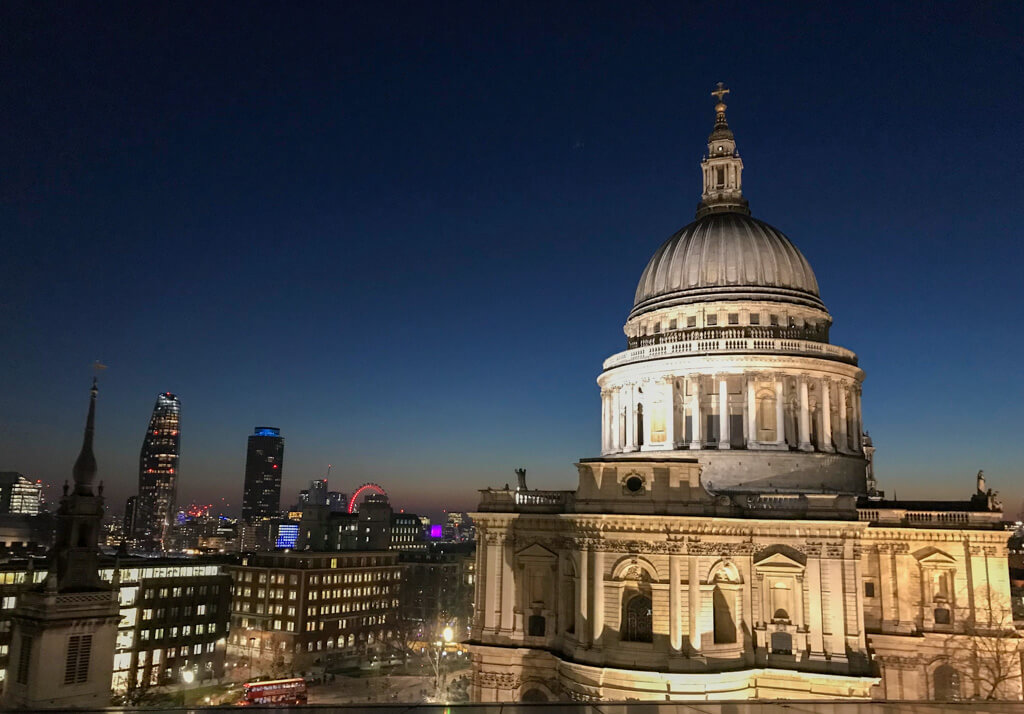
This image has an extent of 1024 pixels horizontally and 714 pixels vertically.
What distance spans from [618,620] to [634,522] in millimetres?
5622

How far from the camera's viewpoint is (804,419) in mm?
61781

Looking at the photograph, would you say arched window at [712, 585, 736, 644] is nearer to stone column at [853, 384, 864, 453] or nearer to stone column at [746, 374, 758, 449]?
stone column at [746, 374, 758, 449]

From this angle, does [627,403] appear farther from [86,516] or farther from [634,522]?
[86,516]

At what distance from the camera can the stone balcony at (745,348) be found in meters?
62.8

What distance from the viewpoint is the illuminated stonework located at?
152 feet

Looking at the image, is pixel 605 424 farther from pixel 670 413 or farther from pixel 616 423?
pixel 670 413

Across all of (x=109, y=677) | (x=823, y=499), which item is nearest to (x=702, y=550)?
(x=823, y=499)

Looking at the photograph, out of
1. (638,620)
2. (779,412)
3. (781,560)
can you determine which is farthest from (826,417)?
(638,620)

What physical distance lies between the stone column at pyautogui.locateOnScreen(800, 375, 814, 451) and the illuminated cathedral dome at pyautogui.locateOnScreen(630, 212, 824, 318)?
8.55 m

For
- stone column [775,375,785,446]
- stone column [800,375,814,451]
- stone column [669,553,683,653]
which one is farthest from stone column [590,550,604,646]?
stone column [800,375,814,451]

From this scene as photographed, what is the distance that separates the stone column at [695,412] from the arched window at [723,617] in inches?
598

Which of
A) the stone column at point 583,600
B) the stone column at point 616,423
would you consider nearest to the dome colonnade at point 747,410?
the stone column at point 616,423

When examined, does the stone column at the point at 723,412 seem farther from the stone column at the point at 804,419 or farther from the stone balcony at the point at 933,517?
the stone balcony at the point at 933,517

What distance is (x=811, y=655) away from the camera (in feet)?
152
